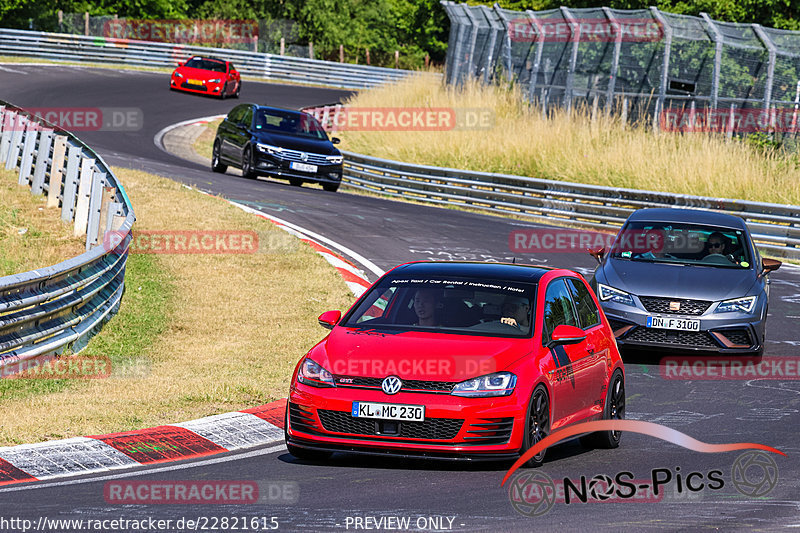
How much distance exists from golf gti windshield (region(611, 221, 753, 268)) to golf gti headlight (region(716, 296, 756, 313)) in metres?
0.87

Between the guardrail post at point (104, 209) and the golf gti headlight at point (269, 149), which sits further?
the golf gti headlight at point (269, 149)

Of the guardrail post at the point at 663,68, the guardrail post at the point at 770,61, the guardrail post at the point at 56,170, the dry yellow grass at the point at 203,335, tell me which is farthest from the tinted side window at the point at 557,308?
the guardrail post at the point at 663,68

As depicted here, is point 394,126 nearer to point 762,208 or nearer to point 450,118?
point 450,118

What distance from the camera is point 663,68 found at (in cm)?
3055

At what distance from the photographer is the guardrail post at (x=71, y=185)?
62.8 feet

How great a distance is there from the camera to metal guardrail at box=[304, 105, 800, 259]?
24.5 metres

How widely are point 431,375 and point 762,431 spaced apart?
3.37 metres

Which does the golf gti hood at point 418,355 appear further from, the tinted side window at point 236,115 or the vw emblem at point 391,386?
the tinted side window at point 236,115

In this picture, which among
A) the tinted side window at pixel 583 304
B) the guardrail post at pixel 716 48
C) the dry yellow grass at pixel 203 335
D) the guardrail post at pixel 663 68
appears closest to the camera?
the tinted side window at pixel 583 304

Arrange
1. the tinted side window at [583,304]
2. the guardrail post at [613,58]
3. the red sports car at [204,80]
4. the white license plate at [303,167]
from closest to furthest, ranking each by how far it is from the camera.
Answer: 1. the tinted side window at [583,304]
2. the white license plate at [303,167]
3. the guardrail post at [613,58]
4. the red sports car at [204,80]

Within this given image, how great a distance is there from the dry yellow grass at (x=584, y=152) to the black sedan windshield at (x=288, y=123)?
14.8 feet

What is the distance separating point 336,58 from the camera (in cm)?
7481

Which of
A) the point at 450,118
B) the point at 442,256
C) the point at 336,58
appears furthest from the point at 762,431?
the point at 336,58

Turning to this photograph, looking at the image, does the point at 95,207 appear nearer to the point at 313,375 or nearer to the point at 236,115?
the point at 313,375
